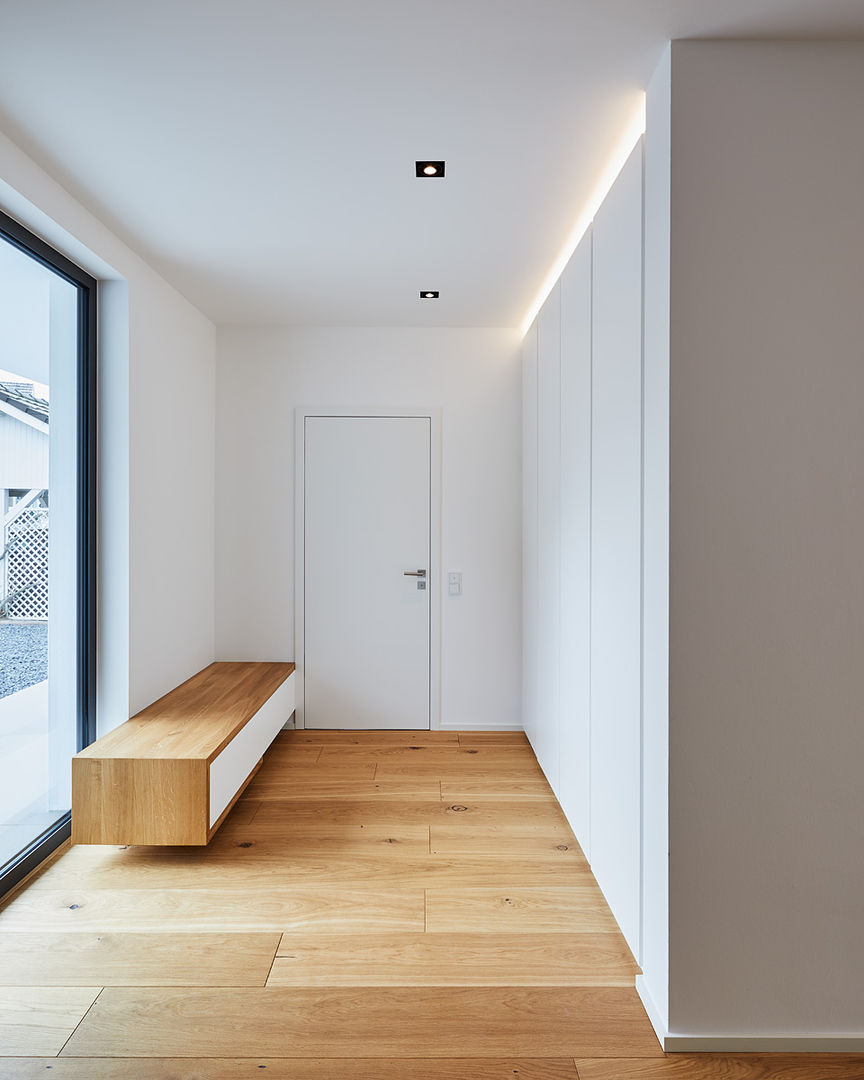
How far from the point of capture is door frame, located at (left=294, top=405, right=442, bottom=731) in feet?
14.1

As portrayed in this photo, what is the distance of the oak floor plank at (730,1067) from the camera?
1.63 m

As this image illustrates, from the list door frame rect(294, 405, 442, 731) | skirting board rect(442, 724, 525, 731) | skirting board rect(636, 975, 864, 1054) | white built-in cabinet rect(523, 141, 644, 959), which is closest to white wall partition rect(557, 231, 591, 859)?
white built-in cabinet rect(523, 141, 644, 959)

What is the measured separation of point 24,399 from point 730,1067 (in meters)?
2.99

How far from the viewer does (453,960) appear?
2.08 metres

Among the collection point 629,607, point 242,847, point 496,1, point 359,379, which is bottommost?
point 242,847

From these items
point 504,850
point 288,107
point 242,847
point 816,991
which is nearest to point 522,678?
point 504,850

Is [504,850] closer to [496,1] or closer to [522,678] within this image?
[522,678]

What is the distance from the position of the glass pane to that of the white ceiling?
50 centimetres

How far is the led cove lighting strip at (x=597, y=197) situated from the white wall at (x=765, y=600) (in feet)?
1.62

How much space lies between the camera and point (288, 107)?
80.0 inches

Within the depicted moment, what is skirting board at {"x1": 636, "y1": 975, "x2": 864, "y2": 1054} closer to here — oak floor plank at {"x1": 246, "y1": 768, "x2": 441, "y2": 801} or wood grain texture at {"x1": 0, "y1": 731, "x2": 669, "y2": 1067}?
wood grain texture at {"x1": 0, "y1": 731, "x2": 669, "y2": 1067}

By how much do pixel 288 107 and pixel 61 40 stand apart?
1.91ft

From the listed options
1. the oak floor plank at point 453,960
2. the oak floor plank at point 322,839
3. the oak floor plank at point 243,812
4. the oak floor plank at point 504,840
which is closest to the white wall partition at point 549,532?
the oak floor plank at point 504,840

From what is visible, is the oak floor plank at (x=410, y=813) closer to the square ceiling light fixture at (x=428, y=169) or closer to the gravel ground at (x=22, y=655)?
the gravel ground at (x=22, y=655)
